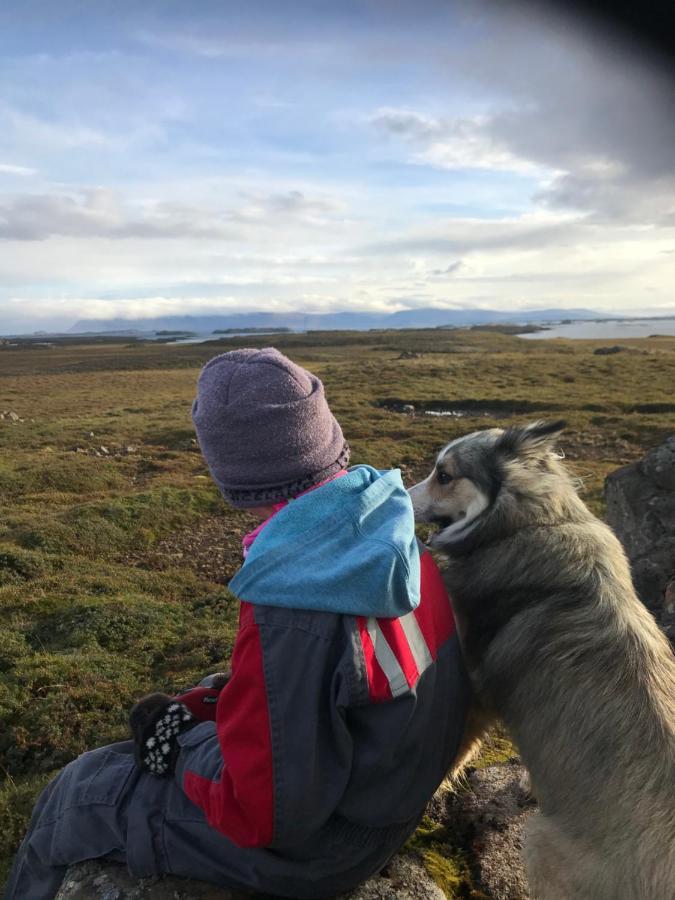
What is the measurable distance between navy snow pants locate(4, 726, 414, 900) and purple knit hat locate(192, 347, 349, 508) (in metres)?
1.48

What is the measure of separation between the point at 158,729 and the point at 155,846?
50 centimetres

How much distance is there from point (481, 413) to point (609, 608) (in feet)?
96.2

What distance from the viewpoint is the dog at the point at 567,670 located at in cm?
251

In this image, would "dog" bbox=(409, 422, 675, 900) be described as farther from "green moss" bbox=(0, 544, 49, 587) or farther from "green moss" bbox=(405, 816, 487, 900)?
"green moss" bbox=(0, 544, 49, 587)

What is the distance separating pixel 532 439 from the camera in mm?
4191

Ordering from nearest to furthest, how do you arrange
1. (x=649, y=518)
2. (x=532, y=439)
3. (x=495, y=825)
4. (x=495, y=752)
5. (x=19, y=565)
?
(x=495, y=825)
(x=532, y=439)
(x=495, y=752)
(x=649, y=518)
(x=19, y=565)

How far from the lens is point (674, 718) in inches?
105

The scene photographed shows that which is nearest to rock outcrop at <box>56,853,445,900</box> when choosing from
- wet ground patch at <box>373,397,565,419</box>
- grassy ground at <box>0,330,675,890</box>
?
grassy ground at <box>0,330,675,890</box>

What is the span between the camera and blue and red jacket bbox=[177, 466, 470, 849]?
7.75ft

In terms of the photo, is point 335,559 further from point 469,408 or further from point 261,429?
point 469,408

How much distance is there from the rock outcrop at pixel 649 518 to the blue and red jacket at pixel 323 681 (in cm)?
563

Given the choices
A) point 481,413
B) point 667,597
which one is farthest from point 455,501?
point 481,413

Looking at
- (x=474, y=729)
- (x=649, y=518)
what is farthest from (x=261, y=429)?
(x=649, y=518)

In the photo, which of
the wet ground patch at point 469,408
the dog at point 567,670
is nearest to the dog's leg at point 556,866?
the dog at point 567,670
